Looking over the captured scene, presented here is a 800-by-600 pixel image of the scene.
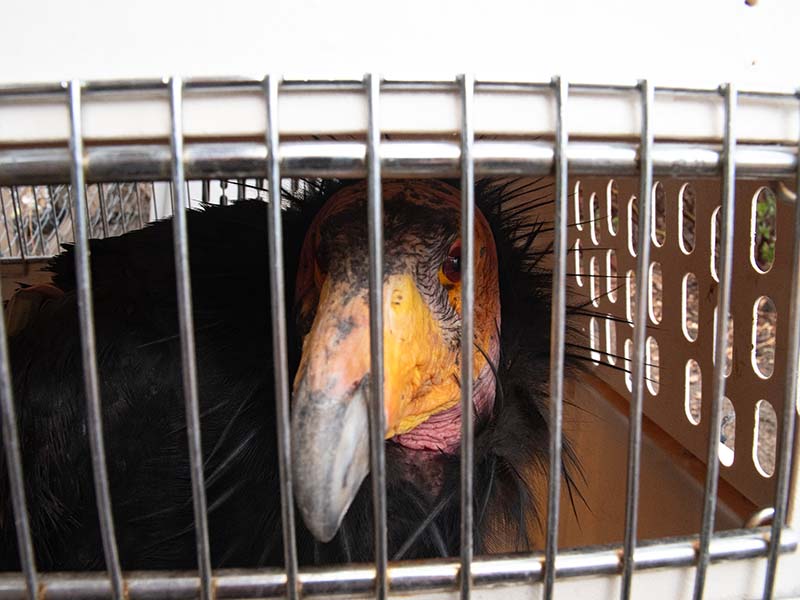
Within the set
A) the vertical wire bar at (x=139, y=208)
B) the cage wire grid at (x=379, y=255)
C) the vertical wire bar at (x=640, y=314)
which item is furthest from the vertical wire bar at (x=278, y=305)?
the vertical wire bar at (x=139, y=208)

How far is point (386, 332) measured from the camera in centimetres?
67

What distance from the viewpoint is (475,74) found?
43 centimetres

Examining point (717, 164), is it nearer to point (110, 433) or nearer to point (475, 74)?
point (475, 74)

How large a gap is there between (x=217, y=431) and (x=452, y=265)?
42 cm

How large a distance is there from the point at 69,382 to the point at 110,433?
95mm

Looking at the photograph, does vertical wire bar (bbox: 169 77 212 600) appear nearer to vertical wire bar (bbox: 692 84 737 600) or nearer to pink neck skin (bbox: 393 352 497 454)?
vertical wire bar (bbox: 692 84 737 600)

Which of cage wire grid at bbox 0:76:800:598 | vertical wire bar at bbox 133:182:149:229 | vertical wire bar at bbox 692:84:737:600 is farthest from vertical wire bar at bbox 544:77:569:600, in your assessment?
vertical wire bar at bbox 133:182:149:229

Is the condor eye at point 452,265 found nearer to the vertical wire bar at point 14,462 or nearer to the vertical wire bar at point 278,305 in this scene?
the vertical wire bar at point 278,305

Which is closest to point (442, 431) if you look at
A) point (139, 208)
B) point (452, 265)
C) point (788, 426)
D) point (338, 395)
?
point (452, 265)

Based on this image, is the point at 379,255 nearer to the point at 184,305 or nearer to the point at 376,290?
the point at 376,290

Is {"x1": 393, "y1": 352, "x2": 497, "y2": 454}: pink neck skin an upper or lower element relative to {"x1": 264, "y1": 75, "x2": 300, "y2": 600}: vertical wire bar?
lower

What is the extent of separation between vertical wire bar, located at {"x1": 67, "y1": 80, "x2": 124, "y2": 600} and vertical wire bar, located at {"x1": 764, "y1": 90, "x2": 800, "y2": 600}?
0.48 meters

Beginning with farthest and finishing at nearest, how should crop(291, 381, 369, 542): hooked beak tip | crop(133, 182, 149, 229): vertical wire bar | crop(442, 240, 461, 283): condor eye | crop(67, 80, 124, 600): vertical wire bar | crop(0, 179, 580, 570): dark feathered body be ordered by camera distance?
crop(133, 182, 149, 229): vertical wire bar
crop(0, 179, 580, 570): dark feathered body
crop(442, 240, 461, 283): condor eye
crop(291, 381, 369, 542): hooked beak tip
crop(67, 80, 124, 600): vertical wire bar

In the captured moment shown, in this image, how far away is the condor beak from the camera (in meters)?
0.53
